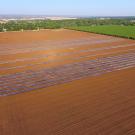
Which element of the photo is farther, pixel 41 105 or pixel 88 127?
pixel 41 105

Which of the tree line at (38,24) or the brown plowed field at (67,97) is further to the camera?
the tree line at (38,24)

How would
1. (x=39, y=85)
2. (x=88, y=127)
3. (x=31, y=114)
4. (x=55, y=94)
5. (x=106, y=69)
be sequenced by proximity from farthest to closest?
(x=106, y=69), (x=39, y=85), (x=55, y=94), (x=31, y=114), (x=88, y=127)

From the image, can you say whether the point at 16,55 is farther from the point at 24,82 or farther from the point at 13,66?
the point at 24,82

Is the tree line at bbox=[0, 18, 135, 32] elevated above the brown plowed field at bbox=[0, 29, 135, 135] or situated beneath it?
elevated above

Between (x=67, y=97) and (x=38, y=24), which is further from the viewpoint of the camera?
(x=38, y=24)

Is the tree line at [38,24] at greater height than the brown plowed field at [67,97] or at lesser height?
greater

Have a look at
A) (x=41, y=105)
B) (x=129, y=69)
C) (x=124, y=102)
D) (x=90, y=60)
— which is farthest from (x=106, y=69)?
(x=41, y=105)

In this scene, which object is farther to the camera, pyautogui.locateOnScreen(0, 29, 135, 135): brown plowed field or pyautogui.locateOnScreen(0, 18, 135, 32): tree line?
pyautogui.locateOnScreen(0, 18, 135, 32): tree line

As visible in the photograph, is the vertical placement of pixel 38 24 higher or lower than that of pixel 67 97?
higher
